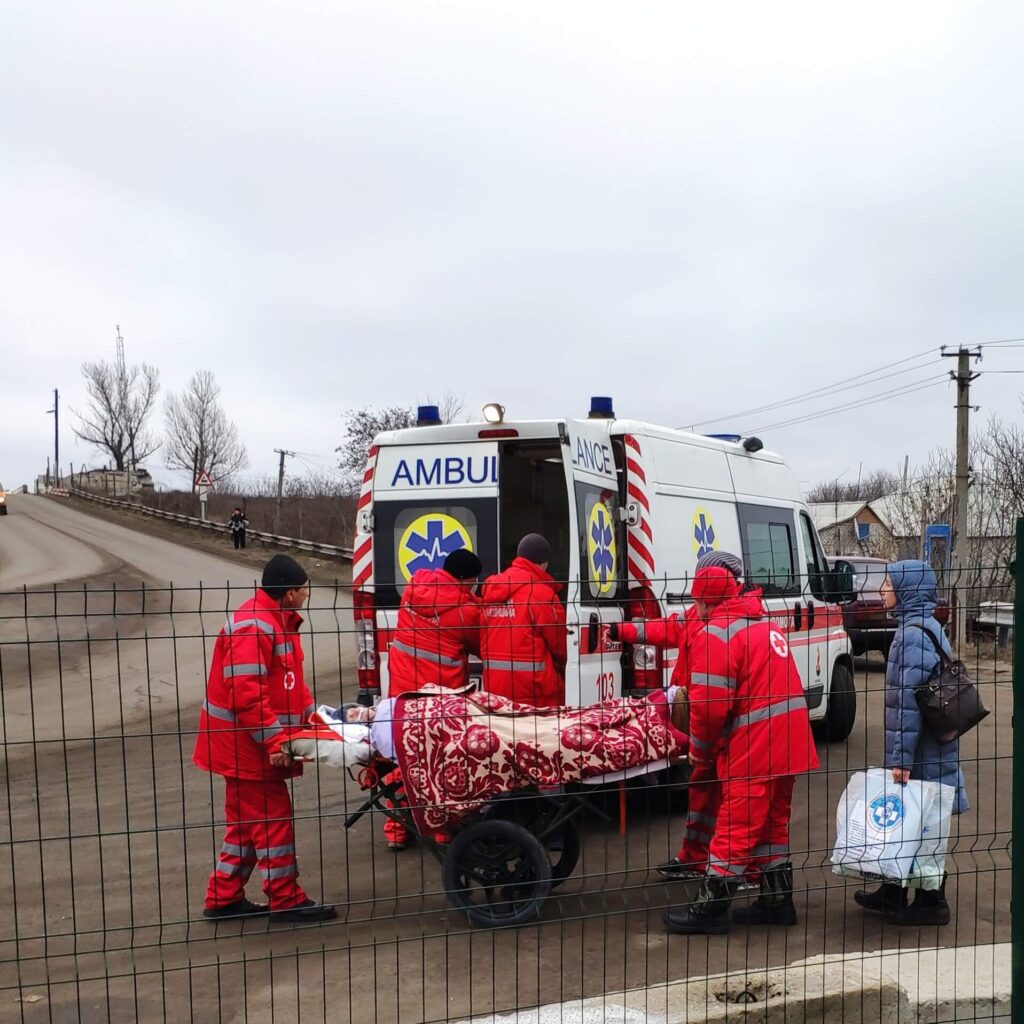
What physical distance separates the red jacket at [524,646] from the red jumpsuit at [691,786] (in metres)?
0.51

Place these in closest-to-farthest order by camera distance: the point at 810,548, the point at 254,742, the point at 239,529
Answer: the point at 254,742 → the point at 810,548 → the point at 239,529

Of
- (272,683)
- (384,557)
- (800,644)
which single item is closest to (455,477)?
(384,557)

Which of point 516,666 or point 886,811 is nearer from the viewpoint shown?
point 886,811

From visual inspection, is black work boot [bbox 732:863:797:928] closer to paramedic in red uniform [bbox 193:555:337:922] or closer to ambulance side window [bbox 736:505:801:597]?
paramedic in red uniform [bbox 193:555:337:922]

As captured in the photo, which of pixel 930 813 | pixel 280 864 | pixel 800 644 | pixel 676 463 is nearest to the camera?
pixel 930 813

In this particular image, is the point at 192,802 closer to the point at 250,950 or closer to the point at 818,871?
the point at 250,950

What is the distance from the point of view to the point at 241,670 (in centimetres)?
514

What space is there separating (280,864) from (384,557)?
8.33ft

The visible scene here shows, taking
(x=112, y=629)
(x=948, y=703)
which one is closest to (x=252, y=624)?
(x=948, y=703)

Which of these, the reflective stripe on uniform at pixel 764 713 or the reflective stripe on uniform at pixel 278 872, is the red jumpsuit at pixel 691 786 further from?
the reflective stripe on uniform at pixel 278 872

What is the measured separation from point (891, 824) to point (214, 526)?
114ft

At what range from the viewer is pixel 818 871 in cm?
630

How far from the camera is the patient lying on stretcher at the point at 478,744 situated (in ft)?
16.4

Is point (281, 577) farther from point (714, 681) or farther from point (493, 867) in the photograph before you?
point (714, 681)
